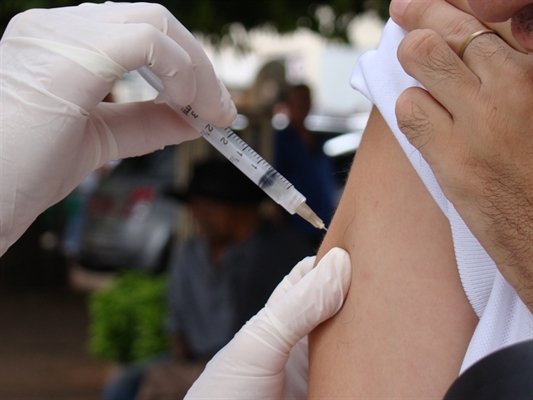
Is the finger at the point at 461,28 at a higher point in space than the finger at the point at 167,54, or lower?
higher

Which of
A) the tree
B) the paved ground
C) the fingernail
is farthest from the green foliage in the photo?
the fingernail

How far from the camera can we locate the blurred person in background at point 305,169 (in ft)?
14.3

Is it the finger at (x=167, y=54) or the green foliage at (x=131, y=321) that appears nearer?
the finger at (x=167, y=54)

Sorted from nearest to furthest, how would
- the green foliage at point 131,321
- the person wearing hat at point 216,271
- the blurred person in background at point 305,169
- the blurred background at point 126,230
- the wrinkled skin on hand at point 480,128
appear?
1. the wrinkled skin on hand at point 480,128
2. the person wearing hat at point 216,271
3. the green foliage at point 131,321
4. the blurred background at point 126,230
5. the blurred person in background at point 305,169

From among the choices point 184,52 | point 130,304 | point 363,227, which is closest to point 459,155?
point 363,227

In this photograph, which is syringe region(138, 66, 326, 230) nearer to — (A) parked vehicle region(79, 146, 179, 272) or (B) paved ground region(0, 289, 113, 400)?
(B) paved ground region(0, 289, 113, 400)

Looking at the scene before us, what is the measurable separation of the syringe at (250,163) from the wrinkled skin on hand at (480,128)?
38cm

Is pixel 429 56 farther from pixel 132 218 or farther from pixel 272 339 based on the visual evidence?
pixel 132 218

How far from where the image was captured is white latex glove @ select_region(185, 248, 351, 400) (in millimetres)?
1034

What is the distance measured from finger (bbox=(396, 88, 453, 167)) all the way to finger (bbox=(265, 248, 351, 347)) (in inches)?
9.0

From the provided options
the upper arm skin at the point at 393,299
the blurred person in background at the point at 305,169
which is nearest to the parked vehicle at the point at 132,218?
the blurred person in background at the point at 305,169

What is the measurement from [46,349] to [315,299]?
5057 millimetres

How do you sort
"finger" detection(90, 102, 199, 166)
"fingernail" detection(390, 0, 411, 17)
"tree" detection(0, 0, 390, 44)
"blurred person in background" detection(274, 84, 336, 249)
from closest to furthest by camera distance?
"fingernail" detection(390, 0, 411, 17) < "finger" detection(90, 102, 199, 166) < "tree" detection(0, 0, 390, 44) < "blurred person in background" detection(274, 84, 336, 249)

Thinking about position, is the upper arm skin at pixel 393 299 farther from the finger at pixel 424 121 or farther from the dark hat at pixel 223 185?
the dark hat at pixel 223 185
